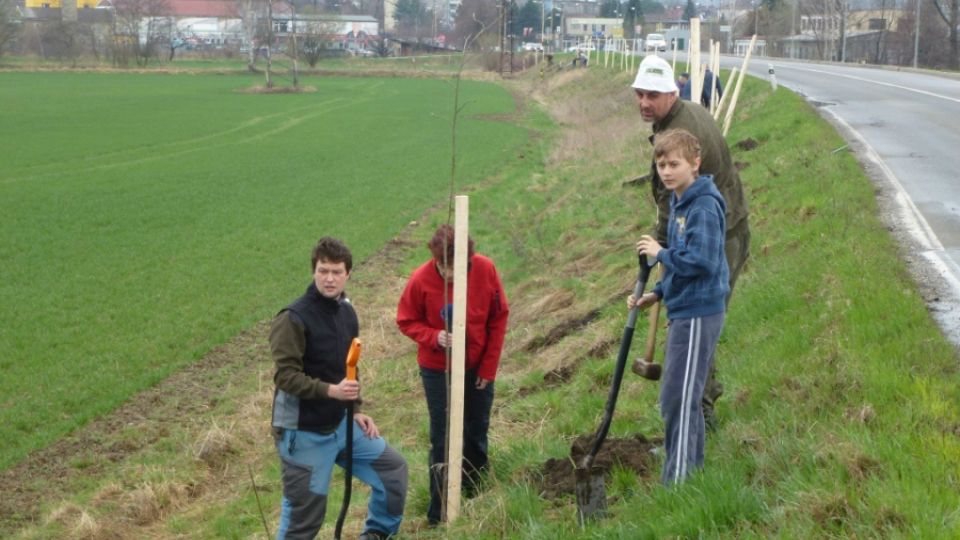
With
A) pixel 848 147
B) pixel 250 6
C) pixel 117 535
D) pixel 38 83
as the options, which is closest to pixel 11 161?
pixel 848 147

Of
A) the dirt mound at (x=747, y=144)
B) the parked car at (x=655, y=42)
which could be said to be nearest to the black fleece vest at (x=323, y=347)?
the dirt mound at (x=747, y=144)

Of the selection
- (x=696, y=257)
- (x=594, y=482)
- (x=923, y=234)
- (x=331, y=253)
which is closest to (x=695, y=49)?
(x=923, y=234)

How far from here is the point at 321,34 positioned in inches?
3179

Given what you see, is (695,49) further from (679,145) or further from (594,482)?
(594,482)

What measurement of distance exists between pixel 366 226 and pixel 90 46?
8938 centimetres

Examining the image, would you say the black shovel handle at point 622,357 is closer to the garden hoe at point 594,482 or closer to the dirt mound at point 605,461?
the garden hoe at point 594,482

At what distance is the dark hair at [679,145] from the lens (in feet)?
16.0

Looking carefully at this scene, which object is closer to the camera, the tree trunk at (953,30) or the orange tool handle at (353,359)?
the orange tool handle at (353,359)

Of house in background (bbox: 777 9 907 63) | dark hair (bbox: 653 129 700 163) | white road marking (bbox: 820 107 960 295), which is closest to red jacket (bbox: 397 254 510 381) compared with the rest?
dark hair (bbox: 653 129 700 163)

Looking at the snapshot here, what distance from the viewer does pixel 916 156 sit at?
1650cm

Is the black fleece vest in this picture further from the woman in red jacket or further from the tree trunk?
the tree trunk

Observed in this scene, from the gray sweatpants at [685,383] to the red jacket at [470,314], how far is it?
152 cm

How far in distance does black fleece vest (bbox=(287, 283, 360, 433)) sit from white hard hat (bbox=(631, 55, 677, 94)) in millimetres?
1890

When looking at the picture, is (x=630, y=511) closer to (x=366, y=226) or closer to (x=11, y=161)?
(x=366, y=226)
